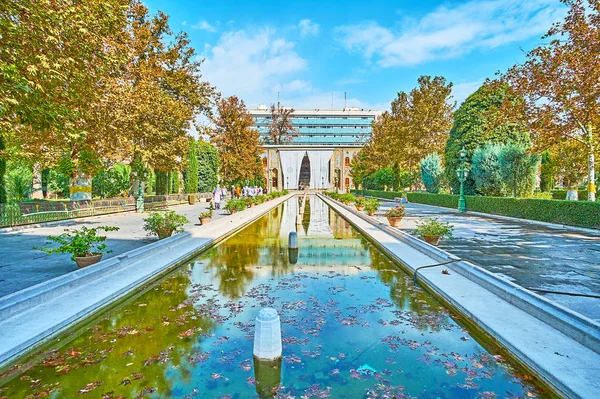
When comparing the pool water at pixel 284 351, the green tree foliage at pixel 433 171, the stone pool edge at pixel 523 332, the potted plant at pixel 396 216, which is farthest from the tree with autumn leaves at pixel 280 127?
the pool water at pixel 284 351

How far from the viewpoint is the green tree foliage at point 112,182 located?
32.3 metres

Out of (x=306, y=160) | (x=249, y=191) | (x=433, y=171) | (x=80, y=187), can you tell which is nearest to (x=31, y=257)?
(x=80, y=187)

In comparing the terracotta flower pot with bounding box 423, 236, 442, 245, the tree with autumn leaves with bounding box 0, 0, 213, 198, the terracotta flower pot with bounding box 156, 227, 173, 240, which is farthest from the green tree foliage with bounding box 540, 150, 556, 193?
the terracotta flower pot with bounding box 156, 227, 173, 240

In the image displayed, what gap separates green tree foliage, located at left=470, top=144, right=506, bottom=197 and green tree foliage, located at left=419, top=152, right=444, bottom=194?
9.62m

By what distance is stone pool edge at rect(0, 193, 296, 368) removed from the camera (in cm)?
427

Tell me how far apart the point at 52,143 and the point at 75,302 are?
16.2m

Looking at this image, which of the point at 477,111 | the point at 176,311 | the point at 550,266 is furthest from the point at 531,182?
the point at 176,311

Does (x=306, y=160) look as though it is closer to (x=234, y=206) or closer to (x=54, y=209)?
(x=234, y=206)

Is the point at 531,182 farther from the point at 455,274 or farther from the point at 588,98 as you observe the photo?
the point at 455,274

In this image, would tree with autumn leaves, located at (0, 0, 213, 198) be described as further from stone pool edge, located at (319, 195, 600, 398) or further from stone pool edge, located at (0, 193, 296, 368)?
stone pool edge, located at (319, 195, 600, 398)

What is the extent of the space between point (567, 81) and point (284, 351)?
1735 centimetres

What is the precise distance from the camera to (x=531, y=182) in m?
21.3

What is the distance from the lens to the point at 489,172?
73.3 ft

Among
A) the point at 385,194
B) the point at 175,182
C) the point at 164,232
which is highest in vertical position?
the point at 175,182
